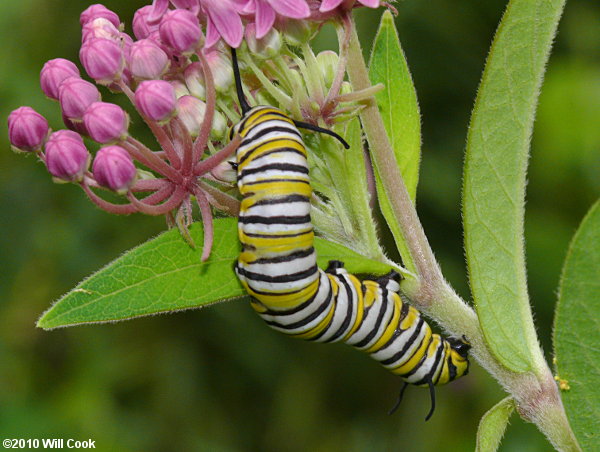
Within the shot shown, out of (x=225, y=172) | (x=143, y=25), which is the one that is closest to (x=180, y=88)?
(x=143, y=25)

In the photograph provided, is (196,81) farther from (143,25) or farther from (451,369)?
(451,369)

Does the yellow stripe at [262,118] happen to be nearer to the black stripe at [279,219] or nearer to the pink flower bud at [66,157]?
the black stripe at [279,219]

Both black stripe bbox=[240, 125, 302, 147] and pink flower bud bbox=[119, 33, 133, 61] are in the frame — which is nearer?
black stripe bbox=[240, 125, 302, 147]

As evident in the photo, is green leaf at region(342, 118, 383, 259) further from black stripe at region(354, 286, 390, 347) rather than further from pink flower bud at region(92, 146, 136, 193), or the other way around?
pink flower bud at region(92, 146, 136, 193)

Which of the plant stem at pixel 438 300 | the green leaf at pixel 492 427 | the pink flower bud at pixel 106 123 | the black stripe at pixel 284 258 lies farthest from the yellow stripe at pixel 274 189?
the green leaf at pixel 492 427

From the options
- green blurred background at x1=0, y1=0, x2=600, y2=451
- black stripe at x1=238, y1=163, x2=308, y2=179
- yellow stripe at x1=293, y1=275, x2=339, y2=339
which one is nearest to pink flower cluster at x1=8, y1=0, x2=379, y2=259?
black stripe at x1=238, y1=163, x2=308, y2=179

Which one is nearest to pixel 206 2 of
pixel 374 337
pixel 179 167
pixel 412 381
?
pixel 179 167
